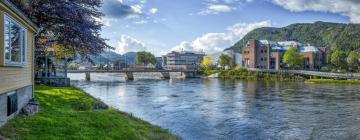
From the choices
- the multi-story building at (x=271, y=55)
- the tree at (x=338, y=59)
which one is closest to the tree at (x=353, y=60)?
the tree at (x=338, y=59)

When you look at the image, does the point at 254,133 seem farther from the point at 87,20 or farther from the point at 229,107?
the point at 87,20

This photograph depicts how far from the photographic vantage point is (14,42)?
1533 cm

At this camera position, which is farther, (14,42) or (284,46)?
(284,46)

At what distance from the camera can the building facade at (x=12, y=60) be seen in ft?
44.7

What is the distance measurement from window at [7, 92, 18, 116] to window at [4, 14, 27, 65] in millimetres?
1422

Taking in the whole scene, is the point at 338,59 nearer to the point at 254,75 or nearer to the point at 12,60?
the point at 254,75

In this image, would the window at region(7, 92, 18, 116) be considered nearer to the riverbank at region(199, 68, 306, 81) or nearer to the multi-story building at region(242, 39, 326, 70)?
the riverbank at region(199, 68, 306, 81)

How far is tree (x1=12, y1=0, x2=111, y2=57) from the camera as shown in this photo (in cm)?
3394

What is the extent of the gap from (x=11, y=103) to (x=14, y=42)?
8.51 ft

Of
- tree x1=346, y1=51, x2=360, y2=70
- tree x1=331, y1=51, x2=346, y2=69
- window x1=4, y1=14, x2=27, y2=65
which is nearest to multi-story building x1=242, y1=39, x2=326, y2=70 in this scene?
tree x1=346, y1=51, x2=360, y2=70

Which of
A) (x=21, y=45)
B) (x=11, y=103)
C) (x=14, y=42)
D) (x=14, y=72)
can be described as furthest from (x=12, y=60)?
(x=11, y=103)

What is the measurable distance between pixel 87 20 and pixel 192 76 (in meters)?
117

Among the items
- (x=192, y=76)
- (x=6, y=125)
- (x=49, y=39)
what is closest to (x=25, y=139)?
(x=6, y=125)

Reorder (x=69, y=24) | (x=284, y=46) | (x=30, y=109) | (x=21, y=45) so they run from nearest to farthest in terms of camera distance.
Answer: (x=21, y=45) → (x=30, y=109) → (x=69, y=24) → (x=284, y=46)
